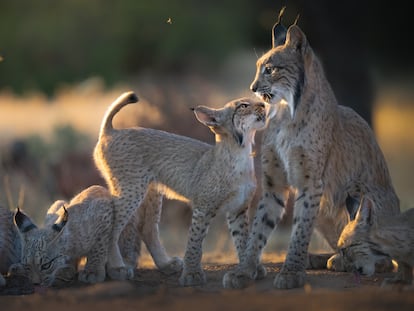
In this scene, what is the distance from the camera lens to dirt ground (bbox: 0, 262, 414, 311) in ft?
19.8

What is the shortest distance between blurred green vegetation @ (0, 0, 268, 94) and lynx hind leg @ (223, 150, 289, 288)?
34.7ft

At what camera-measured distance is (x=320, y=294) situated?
21.5 feet

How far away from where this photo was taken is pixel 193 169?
28.4 ft

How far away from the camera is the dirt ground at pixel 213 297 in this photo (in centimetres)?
605

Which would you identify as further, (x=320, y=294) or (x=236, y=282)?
(x=236, y=282)

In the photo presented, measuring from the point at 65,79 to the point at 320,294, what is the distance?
1448cm

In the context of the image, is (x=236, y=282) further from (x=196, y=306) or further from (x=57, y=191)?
(x=57, y=191)

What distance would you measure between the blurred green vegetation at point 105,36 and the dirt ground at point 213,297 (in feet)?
37.2

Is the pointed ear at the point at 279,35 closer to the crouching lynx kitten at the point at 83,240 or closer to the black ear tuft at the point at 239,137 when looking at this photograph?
the black ear tuft at the point at 239,137

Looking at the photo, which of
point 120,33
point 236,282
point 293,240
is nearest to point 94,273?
point 236,282

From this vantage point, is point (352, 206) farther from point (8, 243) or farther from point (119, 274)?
point (8, 243)

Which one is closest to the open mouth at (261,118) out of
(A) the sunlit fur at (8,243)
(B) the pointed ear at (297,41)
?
(B) the pointed ear at (297,41)

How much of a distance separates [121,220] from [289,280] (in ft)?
5.86

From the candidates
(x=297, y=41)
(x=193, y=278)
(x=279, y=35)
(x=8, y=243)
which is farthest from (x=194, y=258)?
(x=279, y=35)
